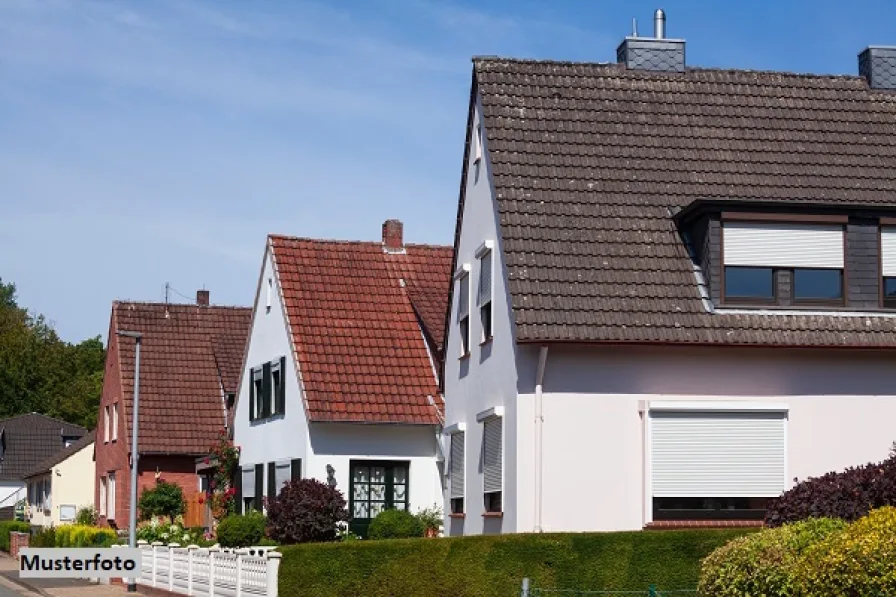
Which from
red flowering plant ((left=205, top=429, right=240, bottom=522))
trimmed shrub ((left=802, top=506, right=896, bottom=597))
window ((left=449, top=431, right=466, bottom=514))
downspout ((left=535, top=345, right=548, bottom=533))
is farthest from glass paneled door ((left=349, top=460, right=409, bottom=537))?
trimmed shrub ((left=802, top=506, right=896, bottom=597))

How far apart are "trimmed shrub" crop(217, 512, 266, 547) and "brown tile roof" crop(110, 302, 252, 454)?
542 inches

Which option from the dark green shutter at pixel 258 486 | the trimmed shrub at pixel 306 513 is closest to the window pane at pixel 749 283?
the trimmed shrub at pixel 306 513

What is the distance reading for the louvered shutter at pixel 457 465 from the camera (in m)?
28.1

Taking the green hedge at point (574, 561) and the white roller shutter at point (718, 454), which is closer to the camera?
the green hedge at point (574, 561)

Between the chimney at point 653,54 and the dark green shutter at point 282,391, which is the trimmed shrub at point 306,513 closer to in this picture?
the dark green shutter at point 282,391

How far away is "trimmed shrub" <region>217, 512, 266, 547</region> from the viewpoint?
1273 inches

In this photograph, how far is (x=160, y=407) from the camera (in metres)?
47.4

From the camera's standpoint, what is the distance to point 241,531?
106 ft

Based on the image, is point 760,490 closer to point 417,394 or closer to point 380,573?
point 380,573

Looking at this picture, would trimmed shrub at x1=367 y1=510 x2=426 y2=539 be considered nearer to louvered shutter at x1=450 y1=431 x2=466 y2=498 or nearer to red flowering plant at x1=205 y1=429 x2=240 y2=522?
louvered shutter at x1=450 y1=431 x2=466 y2=498

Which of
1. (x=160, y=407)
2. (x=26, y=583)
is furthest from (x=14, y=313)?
(x=26, y=583)

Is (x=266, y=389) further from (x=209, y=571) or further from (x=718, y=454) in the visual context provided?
(x=718, y=454)

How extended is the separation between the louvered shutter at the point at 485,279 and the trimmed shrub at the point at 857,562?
12.3 m

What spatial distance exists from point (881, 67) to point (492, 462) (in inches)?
402
